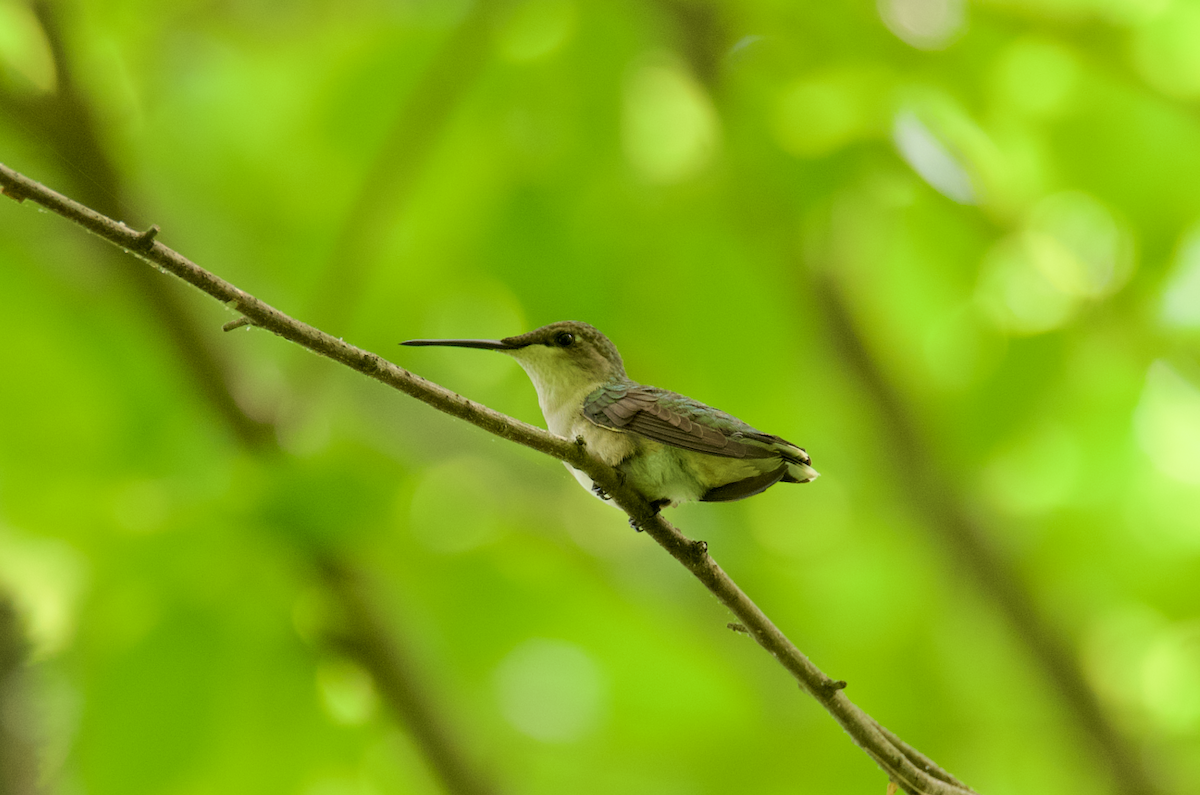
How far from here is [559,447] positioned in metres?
1.27

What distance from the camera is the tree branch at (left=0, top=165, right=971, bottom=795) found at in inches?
39.8

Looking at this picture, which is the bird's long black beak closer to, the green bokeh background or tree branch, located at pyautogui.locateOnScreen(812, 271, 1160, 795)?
the green bokeh background

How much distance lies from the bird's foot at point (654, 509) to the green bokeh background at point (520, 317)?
777mm

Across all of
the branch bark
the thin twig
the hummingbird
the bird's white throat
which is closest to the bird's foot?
the hummingbird

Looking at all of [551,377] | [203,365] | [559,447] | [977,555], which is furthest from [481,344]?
[977,555]

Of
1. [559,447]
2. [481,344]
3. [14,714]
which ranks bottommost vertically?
[14,714]

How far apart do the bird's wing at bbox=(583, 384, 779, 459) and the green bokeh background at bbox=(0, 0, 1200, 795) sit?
599 mm

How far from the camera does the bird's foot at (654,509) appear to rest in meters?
1.41

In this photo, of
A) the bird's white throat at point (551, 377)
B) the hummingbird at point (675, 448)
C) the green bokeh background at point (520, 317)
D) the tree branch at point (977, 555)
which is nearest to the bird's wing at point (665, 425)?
the hummingbird at point (675, 448)

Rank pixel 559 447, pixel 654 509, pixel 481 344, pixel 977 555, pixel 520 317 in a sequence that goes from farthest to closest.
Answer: pixel 977 555 → pixel 520 317 → pixel 481 344 → pixel 654 509 → pixel 559 447

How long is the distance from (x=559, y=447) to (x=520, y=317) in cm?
105

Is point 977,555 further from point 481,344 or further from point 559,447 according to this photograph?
point 559,447

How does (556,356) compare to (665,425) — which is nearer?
(665,425)

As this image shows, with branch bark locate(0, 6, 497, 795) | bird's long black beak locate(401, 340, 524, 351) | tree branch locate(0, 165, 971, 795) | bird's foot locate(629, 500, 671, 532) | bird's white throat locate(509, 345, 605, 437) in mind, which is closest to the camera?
tree branch locate(0, 165, 971, 795)
